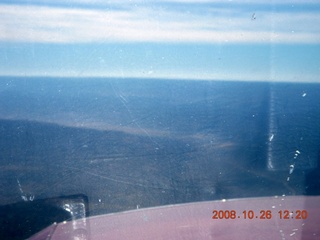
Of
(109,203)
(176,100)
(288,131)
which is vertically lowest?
(109,203)

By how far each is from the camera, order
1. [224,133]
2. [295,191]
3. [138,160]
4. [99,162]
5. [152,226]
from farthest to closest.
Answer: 1. [224,133]
2. [138,160]
3. [99,162]
4. [295,191]
5. [152,226]

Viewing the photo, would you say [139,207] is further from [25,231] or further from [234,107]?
[234,107]

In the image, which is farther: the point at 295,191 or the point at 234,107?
the point at 234,107

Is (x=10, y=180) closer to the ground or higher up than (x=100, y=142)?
closer to the ground

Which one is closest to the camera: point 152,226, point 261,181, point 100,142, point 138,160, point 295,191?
point 152,226

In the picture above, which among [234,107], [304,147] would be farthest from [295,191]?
[234,107]
